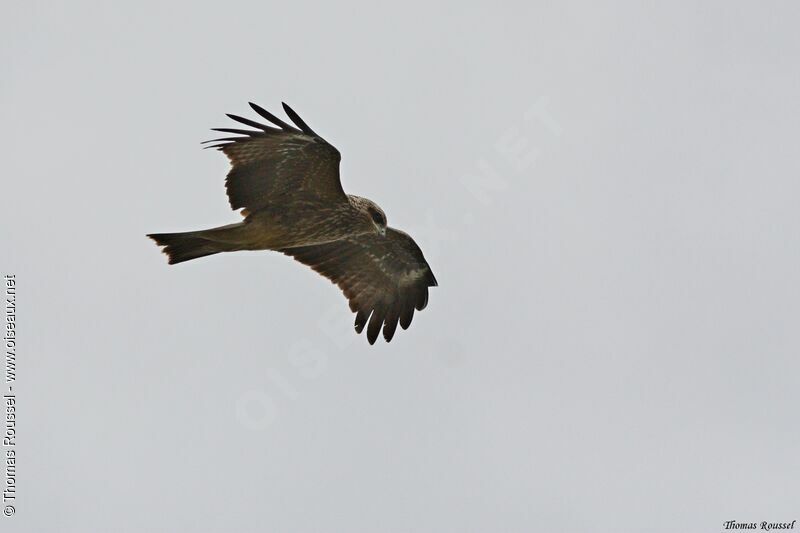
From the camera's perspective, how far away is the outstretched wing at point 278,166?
17031 millimetres

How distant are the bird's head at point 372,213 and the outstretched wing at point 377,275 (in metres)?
1.12

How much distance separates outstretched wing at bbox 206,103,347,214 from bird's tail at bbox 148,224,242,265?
413 millimetres

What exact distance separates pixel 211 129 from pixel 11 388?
4.56 meters

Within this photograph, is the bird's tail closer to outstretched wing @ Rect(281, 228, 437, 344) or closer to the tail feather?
the tail feather

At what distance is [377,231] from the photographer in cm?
1811

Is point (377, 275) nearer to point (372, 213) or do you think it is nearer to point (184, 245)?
point (372, 213)

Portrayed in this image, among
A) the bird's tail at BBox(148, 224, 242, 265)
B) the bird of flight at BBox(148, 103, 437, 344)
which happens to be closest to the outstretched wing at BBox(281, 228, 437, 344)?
the bird of flight at BBox(148, 103, 437, 344)

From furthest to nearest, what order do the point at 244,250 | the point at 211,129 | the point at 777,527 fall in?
the point at 777,527 < the point at 244,250 < the point at 211,129

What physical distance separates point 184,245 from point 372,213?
237cm

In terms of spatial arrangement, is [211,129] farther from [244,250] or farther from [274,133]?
[244,250]

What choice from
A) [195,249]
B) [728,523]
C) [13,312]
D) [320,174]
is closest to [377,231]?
[320,174]

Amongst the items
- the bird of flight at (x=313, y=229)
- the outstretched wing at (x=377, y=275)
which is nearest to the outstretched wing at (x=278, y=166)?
the bird of flight at (x=313, y=229)

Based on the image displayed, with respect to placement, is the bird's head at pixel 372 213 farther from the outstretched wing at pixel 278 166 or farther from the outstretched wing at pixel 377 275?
the outstretched wing at pixel 377 275

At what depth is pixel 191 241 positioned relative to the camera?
17531 mm
